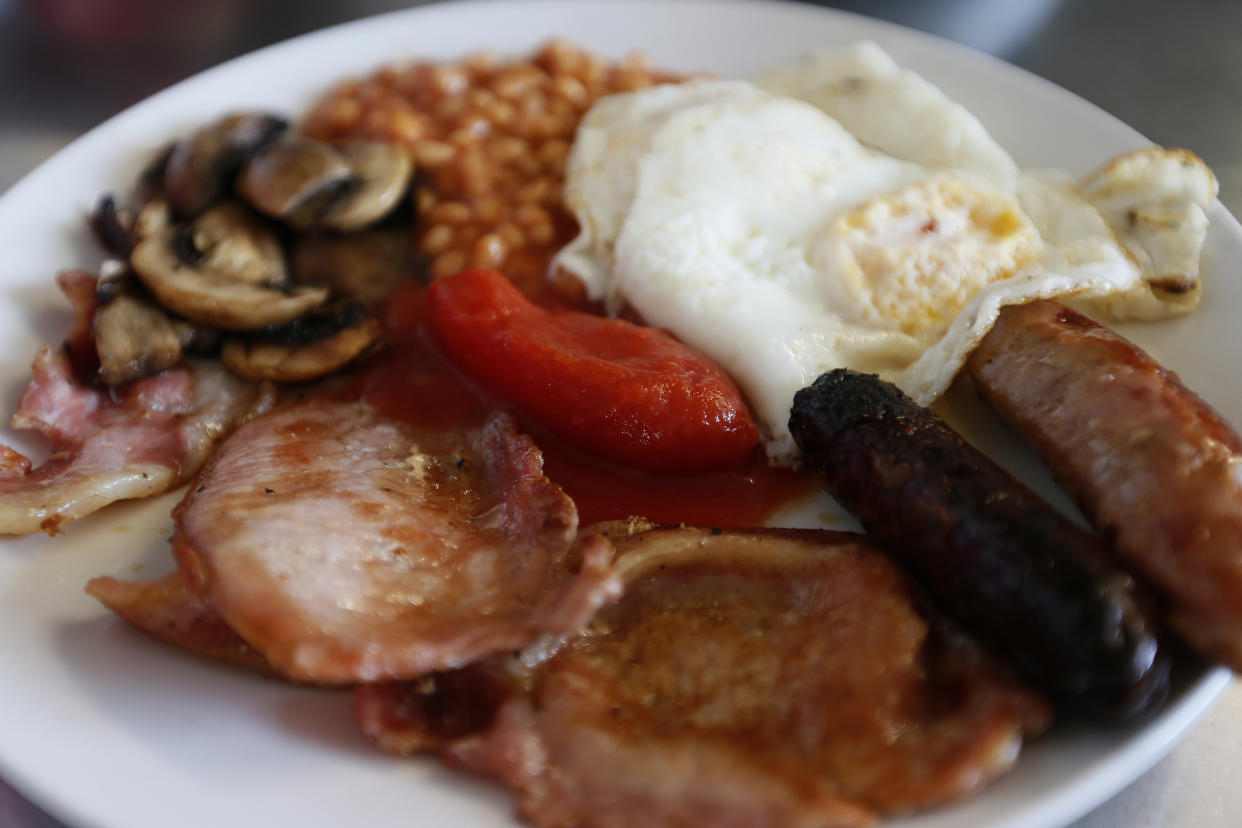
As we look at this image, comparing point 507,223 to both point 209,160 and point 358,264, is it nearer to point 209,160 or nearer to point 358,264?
point 358,264

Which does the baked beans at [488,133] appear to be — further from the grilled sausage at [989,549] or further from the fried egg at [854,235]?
the grilled sausage at [989,549]

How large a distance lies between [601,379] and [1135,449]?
125cm

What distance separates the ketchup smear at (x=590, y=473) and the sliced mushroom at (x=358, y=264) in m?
0.24

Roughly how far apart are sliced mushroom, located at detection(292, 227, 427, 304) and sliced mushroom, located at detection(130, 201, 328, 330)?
0.09 m

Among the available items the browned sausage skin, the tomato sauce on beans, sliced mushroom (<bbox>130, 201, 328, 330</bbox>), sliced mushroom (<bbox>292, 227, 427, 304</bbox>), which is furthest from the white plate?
sliced mushroom (<bbox>292, 227, 427, 304</bbox>)

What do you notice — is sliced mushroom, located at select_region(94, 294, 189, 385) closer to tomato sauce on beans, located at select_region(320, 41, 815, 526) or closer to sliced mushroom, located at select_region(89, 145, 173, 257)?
sliced mushroom, located at select_region(89, 145, 173, 257)

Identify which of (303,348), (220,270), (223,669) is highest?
(220,270)

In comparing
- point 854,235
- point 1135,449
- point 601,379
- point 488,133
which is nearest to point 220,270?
point 488,133

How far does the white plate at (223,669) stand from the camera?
5.17 ft

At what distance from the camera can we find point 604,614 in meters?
1.92

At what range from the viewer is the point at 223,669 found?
188cm

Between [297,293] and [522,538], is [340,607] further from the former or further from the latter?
[297,293]

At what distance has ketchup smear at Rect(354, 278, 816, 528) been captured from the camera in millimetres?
2342

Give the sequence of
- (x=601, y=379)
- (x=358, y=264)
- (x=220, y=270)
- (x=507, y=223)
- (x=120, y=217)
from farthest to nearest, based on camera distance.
Answer: (x=507, y=223) → (x=358, y=264) → (x=120, y=217) → (x=220, y=270) → (x=601, y=379)
